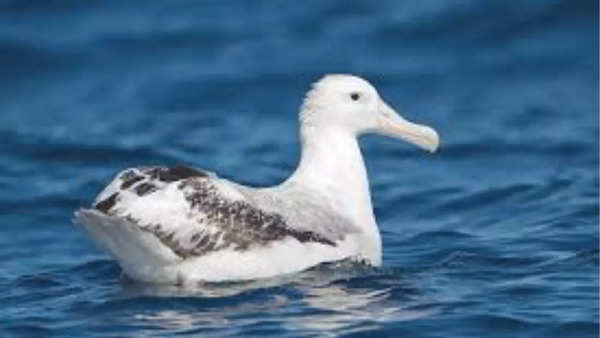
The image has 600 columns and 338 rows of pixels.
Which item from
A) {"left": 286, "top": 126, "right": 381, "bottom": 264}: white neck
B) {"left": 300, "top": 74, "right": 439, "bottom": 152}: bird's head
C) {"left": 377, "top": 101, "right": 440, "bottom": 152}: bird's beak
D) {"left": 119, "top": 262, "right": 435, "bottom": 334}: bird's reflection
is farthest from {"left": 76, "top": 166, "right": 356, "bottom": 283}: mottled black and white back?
{"left": 377, "top": 101, "right": 440, "bottom": 152}: bird's beak

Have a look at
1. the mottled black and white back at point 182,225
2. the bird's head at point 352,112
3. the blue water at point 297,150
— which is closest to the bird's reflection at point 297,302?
the blue water at point 297,150

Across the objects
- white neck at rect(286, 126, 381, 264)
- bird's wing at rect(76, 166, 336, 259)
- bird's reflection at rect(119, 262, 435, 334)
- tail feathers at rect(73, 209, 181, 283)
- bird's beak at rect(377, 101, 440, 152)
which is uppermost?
bird's beak at rect(377, 101, 440, 152)

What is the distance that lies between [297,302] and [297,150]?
6661 mm

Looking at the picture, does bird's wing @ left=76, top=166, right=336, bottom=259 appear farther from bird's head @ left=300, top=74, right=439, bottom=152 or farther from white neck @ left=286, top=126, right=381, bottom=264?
bird's head @ left=300, top=74, right=439, bottom=152

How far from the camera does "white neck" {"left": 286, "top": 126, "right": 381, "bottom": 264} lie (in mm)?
13531

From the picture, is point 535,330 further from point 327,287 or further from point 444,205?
point 444,205

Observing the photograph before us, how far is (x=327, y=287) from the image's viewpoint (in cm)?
1244

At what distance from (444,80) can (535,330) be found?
31.2ft

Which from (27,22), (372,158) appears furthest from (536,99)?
(27,22)

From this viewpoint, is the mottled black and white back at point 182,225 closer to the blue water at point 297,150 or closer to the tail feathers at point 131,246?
the tail feathers at point 131,246

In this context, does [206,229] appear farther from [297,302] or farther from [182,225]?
[297,302]

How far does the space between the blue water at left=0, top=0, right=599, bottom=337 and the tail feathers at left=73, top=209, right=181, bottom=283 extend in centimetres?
12

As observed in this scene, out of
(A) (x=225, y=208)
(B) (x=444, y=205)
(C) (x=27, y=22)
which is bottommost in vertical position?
(A) (x=225, y=208)

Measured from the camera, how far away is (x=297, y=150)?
18688mm
